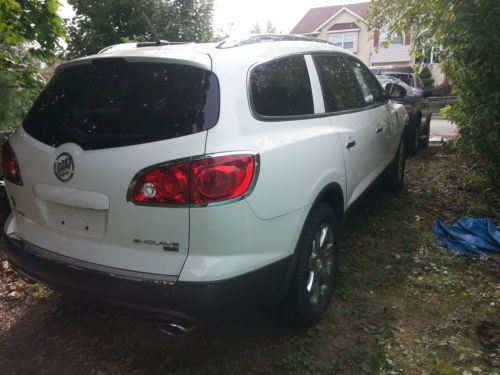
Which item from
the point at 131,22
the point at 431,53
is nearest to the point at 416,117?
the point at 431,53

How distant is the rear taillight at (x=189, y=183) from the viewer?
1.98 m

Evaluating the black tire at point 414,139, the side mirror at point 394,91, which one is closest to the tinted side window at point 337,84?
the side mirror at point 394,91

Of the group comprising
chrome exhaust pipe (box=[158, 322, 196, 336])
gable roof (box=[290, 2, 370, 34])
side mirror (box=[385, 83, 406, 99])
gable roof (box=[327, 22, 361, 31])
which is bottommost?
chrome exhaust pipe (box=[158, 322, 196, 336])

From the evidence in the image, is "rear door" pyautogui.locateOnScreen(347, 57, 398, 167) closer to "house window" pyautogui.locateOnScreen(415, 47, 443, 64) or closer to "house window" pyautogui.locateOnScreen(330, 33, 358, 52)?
"house window" pyautogui.locateOnScreen(415, 47, 443, 64)

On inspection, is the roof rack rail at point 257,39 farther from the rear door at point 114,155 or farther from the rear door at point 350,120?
the rear door at point 114,155

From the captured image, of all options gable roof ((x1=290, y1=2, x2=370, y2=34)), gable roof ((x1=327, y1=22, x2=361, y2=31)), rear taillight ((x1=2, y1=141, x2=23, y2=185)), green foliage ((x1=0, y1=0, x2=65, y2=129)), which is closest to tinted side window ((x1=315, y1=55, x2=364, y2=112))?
rear taillight ((x1=2, y1=141, x2=23, y2=185))

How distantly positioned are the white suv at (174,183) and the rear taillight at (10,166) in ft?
0.05

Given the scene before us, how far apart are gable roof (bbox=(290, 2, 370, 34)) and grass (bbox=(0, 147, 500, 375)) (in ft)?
121

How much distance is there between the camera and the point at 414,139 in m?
8.15

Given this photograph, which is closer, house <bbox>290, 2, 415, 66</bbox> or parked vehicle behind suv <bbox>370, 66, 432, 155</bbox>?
parked vehicle behind suv <bbox>370, 66, 432, 155</bbox>

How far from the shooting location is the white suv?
202 centimetres

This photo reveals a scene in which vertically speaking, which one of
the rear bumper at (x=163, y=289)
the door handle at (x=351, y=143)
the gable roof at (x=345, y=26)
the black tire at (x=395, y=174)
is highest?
the gable roof at (x=345, y=26)

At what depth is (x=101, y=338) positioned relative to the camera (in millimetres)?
2840

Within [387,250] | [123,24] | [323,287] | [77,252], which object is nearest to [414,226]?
[387,250]
